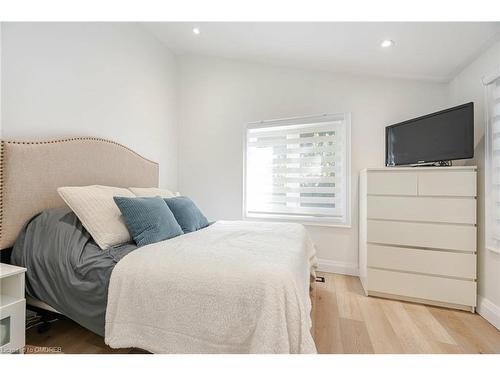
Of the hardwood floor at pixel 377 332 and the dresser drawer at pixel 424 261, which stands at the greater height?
the dresser drawer at pixel 424 261

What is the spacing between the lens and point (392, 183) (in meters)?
2.14

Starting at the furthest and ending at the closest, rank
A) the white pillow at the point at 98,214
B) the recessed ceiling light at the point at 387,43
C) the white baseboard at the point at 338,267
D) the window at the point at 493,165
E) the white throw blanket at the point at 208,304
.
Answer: the white baseboard at the point at 338,267 < the recessed ceiling light at the point at 387,43 < the window at the point at 493,165 < the white pillow at the point at 98,214 < the white throw blanket at the point at 208,304

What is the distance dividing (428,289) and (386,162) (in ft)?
4.23

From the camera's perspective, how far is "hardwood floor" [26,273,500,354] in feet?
4.82

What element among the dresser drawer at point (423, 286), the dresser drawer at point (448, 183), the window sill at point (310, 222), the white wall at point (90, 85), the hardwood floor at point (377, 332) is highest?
the white wall at point (90, 85)

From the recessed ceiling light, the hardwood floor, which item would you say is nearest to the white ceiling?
the recessed ceiling light

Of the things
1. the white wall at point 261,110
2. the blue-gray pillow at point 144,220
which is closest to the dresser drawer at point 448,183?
the white wall at point 261,110

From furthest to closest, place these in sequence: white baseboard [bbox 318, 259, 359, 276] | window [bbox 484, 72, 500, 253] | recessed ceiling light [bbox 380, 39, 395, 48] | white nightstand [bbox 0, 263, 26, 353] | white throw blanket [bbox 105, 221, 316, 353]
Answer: white baseboard [bbox 318, 259, 359, 276], recessed ceiling light [bbox 380, 39, 395, 48], window [bbox 484, 72, 500, 253], white nightstand [bbox 0, 263, 26, 353], white throw blanket [bbox 105, 221, 316, 353]

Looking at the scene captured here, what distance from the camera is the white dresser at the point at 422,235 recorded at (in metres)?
1.93

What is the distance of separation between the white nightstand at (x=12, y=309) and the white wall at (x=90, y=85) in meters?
0.94

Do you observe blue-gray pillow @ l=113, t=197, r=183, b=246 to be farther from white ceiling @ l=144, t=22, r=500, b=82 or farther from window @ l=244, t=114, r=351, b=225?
white ceiling @ l=144, t=22, r=500, b=82

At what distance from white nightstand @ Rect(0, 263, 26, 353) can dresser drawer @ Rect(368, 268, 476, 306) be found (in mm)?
2546

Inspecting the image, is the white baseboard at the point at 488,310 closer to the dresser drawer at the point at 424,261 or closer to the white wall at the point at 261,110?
the dresser drawer at the point at 424,261
